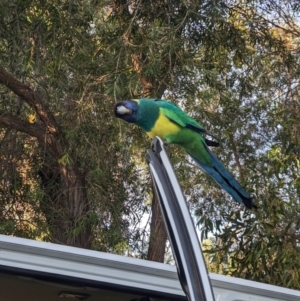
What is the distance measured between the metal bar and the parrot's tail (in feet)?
3.34

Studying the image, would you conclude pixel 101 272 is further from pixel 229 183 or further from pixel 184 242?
pixel 229 183

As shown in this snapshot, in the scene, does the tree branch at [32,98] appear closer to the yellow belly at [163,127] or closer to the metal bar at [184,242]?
the yellow belly at [163,127]

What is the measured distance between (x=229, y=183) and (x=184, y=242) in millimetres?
1354

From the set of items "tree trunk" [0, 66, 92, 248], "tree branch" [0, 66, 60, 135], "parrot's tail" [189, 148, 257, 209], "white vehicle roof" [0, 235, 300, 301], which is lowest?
"white vehicle roof" [0, 235, 300, 301]

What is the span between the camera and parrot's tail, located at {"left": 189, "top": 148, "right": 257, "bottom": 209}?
264cm

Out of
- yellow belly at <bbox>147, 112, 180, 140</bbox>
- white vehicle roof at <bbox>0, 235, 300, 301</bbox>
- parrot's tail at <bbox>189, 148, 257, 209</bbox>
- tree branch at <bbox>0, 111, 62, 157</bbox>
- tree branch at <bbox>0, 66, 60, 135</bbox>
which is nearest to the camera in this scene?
white vehicle roof at <bbox>0, 235, 300, 301</bbox>

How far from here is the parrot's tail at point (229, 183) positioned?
2637 mm

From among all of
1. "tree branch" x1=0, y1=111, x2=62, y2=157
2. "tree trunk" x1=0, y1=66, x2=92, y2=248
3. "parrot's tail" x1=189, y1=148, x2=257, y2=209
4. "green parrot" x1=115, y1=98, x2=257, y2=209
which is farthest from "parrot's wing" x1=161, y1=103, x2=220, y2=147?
"tree branch" x1=0, y1=111, x2=62, y2=157

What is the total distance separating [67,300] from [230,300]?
0.78 metres

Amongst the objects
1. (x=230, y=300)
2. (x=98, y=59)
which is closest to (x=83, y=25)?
(x=98, y=59)

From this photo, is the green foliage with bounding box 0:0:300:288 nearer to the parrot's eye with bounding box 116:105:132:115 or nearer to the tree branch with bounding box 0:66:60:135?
the tree branch with bounding box 0:66:60:135

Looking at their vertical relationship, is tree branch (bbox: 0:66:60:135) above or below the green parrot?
above

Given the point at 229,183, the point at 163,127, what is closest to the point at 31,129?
the point at 163,127

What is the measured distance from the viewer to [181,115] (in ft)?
10.2
